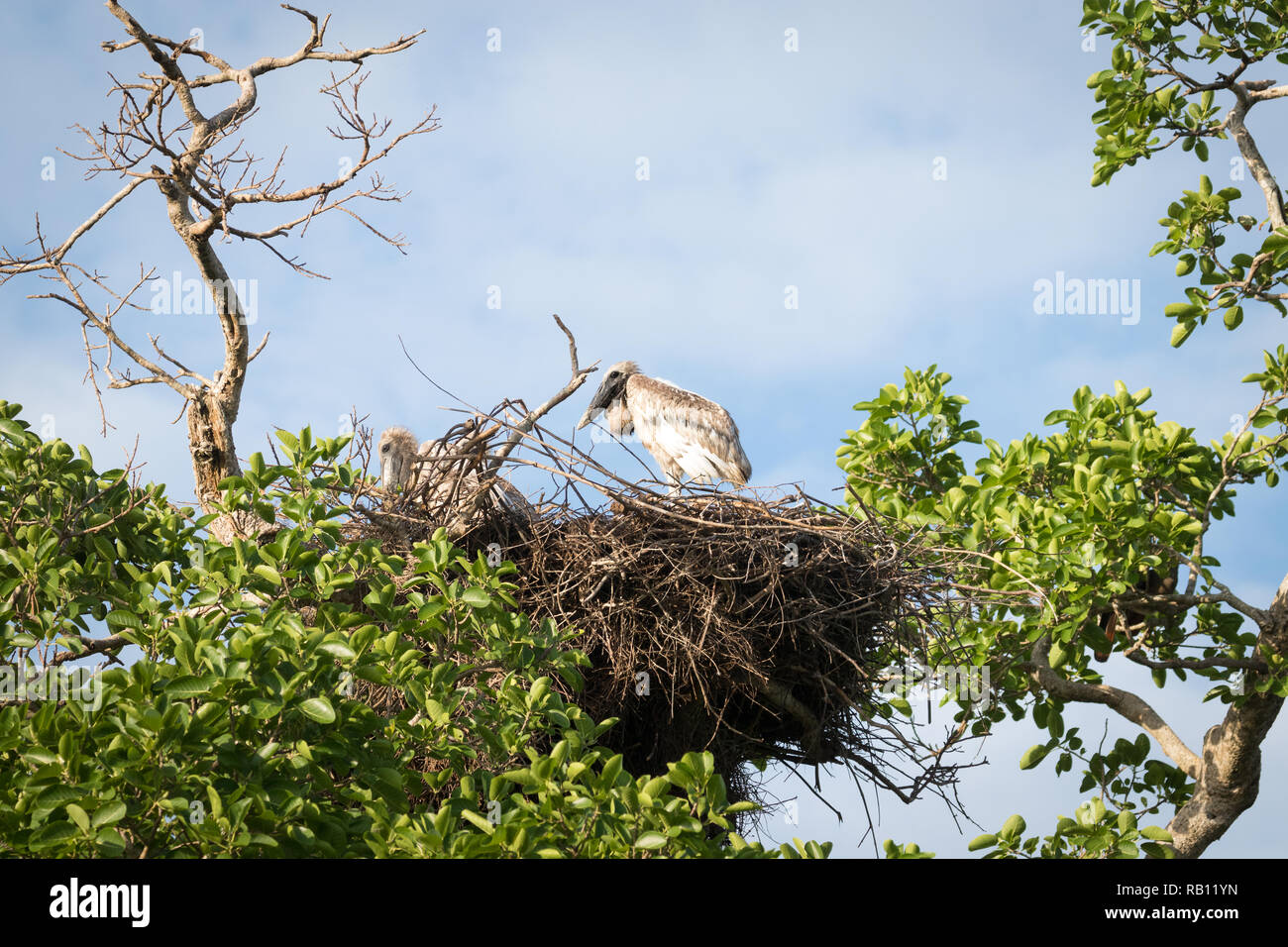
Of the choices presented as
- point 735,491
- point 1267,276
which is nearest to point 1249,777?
point 1267,276

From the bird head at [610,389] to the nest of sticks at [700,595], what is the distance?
3.93m

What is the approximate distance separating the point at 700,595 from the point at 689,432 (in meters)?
3.68

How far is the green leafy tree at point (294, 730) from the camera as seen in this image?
10.8 ft

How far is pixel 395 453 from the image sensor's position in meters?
10.4

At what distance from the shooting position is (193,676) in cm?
342

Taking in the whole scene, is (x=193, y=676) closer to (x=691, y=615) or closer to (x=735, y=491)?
(x=691, y=615)

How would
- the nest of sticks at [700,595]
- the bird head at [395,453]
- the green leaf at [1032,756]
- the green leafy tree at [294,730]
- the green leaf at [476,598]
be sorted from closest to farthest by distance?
the green leafy tree at [294,730], the green leaf at [476,598], the nest of sticks at [700,595], the green leaf at [1032,756], the bird head at [395,453]

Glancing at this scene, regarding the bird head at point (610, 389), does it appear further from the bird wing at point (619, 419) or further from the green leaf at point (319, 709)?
the green leaf at point (319, 709)

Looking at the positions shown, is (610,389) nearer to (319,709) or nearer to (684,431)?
(684,431)

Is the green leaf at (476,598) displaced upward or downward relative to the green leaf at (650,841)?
upward

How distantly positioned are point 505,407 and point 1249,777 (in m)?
5.38

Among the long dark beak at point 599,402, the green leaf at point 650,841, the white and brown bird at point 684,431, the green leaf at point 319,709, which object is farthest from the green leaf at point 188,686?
the long dark beak at point 599,402

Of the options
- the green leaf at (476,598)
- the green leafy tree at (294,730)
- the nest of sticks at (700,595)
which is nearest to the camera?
the green leafy tree at (294,730)

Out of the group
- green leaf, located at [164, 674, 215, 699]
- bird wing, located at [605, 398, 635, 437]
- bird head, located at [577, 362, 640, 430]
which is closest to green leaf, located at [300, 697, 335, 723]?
green leaf, located at [164, 674, 215, 699]
